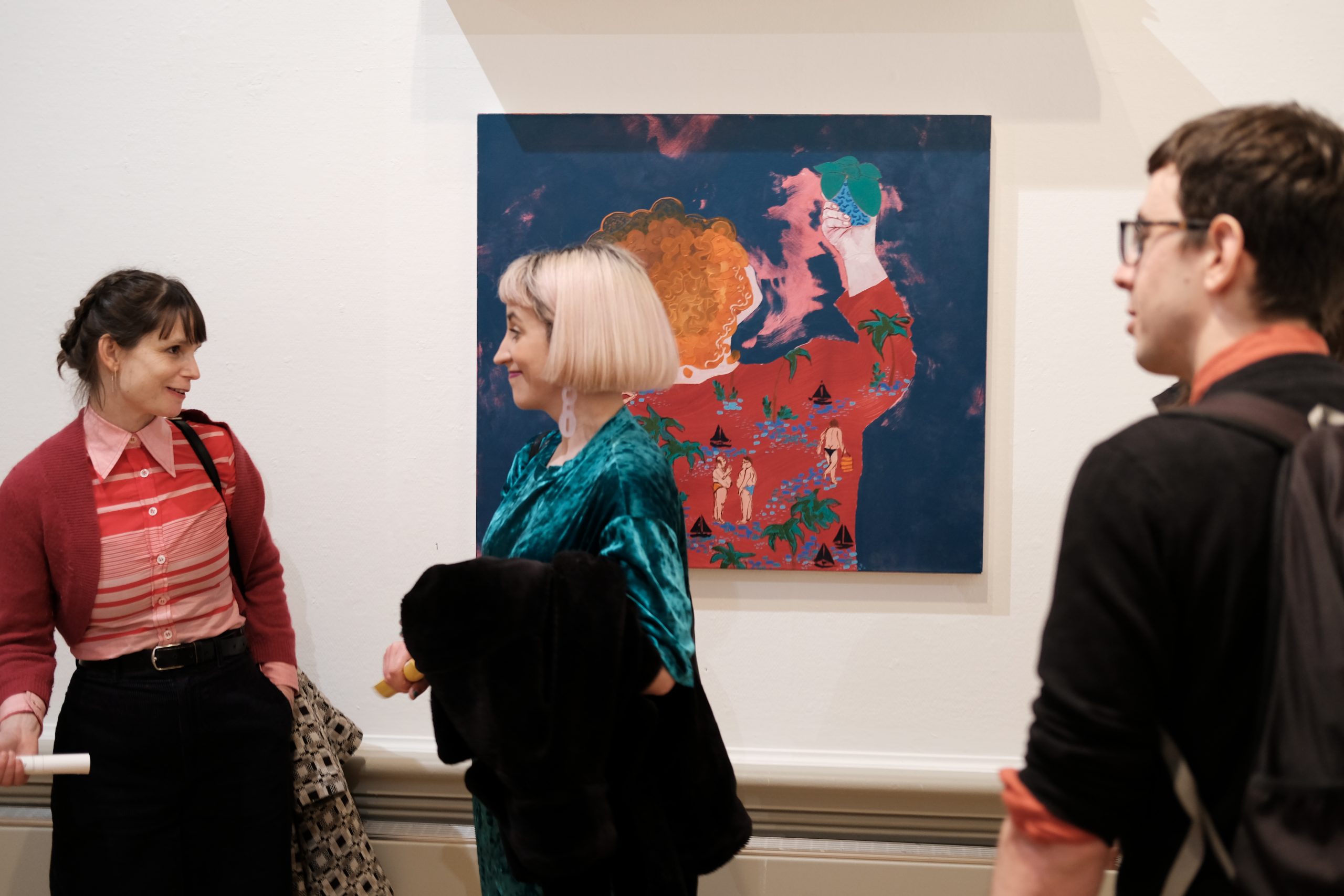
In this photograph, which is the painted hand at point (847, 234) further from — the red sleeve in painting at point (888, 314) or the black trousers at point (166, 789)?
the black trousers at point (166, 789)

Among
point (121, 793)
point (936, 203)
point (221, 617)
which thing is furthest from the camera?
point (936, 203)

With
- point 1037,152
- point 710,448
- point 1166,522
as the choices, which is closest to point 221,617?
point 710,448

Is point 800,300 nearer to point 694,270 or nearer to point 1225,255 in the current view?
point 694,270

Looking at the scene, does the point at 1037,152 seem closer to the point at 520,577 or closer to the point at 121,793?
the point at 520,577

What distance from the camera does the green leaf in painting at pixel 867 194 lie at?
94.7 inches

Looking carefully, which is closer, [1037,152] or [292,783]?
[292,783]

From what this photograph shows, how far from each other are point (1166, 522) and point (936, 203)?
171 centimetres

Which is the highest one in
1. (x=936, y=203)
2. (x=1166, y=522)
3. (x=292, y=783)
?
(x=936, y=203)

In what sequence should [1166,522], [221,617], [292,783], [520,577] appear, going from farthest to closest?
[292,783] < [221,617] < [520,577] < [1166,522]

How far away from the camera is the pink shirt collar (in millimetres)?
1944

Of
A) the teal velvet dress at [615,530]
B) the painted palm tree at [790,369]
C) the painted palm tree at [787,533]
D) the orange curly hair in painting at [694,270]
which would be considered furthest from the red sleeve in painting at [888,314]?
the teal velvet dress at [615,530]

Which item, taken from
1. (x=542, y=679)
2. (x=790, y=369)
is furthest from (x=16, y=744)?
(x=790, y=369)

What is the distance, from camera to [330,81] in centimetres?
252

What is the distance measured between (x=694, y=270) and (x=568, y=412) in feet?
2.93
